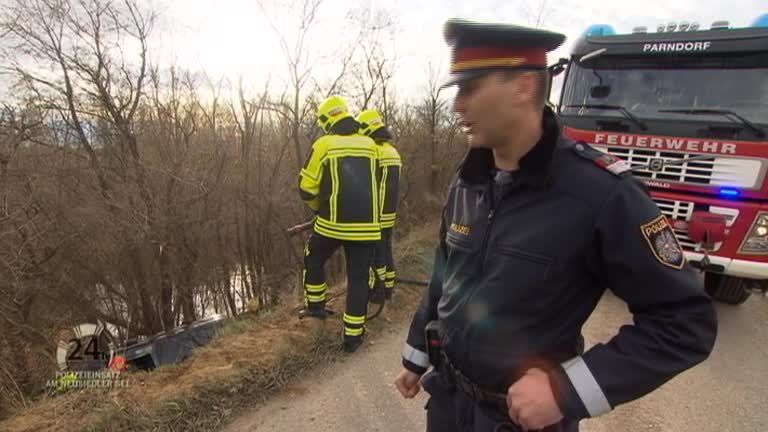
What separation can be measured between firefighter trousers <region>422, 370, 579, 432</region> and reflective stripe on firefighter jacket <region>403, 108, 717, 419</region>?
0.10 meters

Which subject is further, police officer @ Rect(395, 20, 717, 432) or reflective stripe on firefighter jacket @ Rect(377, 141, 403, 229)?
reflective stripe on firefighter jacket @ Rect(377, 141, 403, 229)

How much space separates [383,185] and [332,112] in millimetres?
1304

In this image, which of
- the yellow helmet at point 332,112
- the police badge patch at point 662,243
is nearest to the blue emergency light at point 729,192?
the yellow helmet at point 332,112

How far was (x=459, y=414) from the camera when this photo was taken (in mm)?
1419

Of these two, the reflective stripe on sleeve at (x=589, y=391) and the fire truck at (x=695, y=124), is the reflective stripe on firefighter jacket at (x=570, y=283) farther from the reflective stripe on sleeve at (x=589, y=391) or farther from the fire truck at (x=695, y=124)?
the fire truck at (x=695, y=124)

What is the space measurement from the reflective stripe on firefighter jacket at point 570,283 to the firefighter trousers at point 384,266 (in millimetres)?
3402

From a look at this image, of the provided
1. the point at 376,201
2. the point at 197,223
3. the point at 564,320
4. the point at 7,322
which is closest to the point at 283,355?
the point at 376,201

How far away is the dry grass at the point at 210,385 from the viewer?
257 cm

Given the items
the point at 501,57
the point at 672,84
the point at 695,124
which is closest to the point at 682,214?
the point at 695,124

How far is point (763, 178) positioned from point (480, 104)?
3878mm

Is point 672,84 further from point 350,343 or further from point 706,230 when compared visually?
point 350,343

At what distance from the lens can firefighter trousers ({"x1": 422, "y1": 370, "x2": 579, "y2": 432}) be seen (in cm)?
126

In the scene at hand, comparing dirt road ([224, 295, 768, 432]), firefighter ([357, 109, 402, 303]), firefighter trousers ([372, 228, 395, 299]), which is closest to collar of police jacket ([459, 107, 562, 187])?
dirt road ([224, 295, 768, 432])

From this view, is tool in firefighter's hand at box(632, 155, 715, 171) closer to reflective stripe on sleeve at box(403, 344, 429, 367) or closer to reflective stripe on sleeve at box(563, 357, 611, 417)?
reflective stripe on sleeve at box(403, 344, 429, 367)
